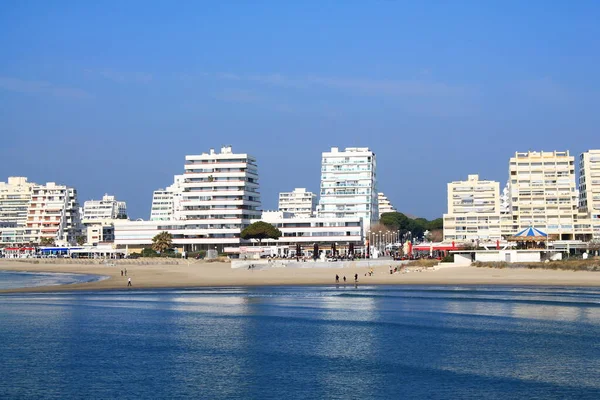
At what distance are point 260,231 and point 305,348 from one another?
103371 millimetres

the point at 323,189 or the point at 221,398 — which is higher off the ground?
the point at 323,189

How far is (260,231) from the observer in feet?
454

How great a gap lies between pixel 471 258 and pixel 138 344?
67382 mm

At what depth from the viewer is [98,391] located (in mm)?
27047

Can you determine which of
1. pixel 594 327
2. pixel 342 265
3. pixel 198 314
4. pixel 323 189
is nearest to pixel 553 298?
pixel 594 327

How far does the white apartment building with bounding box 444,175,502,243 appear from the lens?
151 m

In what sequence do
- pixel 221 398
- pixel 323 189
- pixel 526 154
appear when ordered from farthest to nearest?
pixel 323 189, pixel 526 154, pixel 221 398

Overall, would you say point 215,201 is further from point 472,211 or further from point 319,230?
point 472,211

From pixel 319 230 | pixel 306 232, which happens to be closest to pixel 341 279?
pixel 319 230

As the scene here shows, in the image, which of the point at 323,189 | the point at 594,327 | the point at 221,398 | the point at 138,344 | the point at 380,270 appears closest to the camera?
the point at 221,398

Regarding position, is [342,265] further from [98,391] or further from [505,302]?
[98,391]

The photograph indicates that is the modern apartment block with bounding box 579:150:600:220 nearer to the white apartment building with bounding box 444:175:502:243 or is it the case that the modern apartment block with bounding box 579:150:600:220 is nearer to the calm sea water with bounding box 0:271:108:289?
the white apartment building with bounding box 444:175:502:243

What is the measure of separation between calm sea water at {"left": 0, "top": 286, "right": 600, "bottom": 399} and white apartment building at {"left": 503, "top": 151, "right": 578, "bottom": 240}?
86.5 m

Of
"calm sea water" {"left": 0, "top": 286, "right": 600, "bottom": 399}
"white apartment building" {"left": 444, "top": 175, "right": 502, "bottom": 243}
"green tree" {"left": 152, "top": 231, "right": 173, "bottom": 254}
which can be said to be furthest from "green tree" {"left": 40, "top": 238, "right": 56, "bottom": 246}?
"calm sea water" {"left": 0, "top": 286, "right": 600, "bottom": 399}
